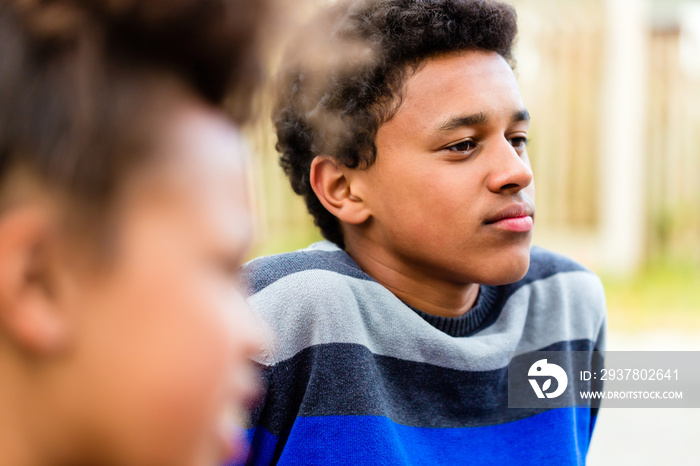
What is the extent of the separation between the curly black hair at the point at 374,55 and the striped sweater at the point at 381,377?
0.84 feet

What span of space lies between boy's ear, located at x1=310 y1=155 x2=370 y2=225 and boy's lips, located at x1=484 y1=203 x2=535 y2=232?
27cm

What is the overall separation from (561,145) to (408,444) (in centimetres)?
440

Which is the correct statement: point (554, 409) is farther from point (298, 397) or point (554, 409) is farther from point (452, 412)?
point (298, 397)

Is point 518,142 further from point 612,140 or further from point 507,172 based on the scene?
point 612,140

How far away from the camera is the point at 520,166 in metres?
1.30

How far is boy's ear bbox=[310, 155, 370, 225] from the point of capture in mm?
1438

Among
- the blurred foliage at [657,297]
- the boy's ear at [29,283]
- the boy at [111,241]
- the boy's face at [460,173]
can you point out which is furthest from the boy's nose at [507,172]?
the blurred foliage at [657,297]

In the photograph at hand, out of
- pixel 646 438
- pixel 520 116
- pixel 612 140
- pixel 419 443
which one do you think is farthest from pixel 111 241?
pixel 612 140

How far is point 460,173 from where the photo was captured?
131 centimetres

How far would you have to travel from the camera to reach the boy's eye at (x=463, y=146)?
1330 millimetres

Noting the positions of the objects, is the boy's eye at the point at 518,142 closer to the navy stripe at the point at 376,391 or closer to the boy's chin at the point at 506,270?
the boy's chin at the point at 506,270

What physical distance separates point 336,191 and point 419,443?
0.54 m

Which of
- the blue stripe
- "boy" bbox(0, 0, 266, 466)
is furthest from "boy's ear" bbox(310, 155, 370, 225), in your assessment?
"boy" bbox(0, 0, 266, 466)
